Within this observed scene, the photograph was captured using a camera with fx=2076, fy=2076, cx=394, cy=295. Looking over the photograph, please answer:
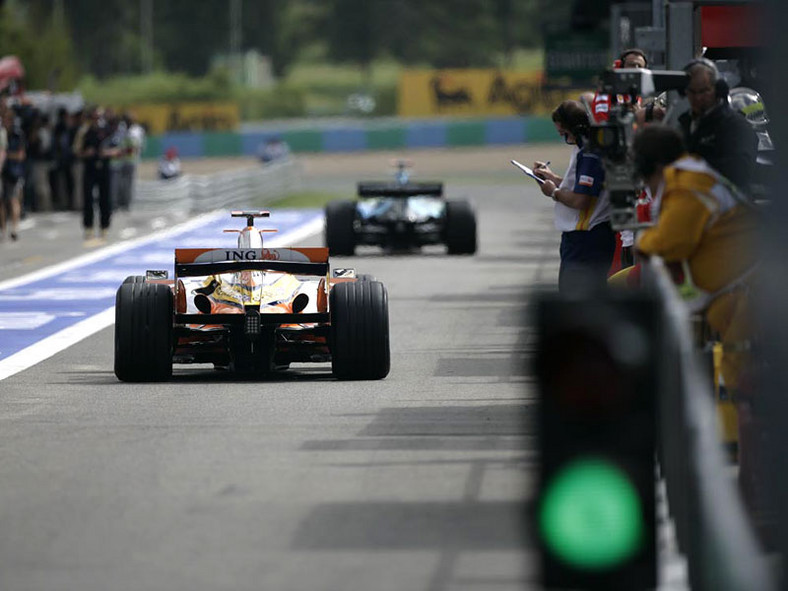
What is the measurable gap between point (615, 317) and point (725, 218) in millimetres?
2251

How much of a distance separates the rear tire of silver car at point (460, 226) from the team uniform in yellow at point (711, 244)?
699 inches

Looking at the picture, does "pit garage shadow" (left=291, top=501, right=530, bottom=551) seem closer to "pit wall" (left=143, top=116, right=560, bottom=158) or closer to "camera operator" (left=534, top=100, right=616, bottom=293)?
"camera operator" (left=534, top=100, right=616, bottom=293)

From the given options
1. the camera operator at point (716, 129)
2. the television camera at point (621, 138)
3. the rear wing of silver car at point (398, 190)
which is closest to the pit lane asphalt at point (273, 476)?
the television camera at point (621, 138)

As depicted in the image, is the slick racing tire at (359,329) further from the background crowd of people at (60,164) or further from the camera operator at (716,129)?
the background crowd of people at (60,164)

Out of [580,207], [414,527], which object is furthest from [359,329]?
[414,527]

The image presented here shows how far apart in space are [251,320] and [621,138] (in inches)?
152

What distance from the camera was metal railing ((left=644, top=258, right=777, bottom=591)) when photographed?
4.82m

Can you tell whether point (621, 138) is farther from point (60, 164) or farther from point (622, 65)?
point (60, 164)

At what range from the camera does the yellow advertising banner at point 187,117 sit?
8125 cm

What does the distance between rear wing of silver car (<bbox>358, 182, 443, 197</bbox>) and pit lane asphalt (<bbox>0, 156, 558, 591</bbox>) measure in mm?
9845

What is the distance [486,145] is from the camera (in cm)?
7456

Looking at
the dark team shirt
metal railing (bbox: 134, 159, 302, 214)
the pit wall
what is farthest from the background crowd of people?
the pit wall

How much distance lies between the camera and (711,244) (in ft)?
27.3

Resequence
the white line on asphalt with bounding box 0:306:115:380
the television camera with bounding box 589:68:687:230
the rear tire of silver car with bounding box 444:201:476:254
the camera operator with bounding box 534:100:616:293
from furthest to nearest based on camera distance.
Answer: the rear tire of silver car with bounding box 444:201:476:254
the white line on asphalt with bounding box 0:306:115:380
the camera operator with bounding box 534:100:616:293
the television camera with bounding box 589:68:687:230
